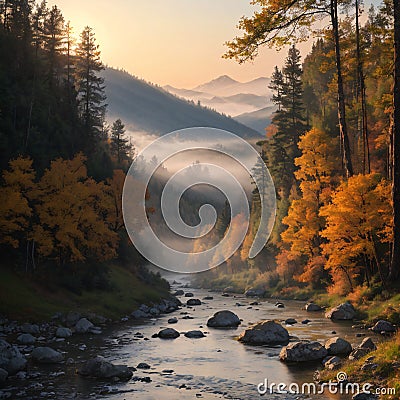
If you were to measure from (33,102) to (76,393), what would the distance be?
59.3 m

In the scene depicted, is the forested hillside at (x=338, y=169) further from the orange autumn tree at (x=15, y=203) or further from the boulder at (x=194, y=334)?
the orange autumn tree at (x=15, y=203)

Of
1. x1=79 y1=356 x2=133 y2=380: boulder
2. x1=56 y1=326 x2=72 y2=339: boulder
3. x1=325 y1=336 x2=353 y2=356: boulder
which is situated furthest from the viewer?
x1=56 y1=326 x2=72 y2=339: boulder

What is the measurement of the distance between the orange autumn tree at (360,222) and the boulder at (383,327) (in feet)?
28.3

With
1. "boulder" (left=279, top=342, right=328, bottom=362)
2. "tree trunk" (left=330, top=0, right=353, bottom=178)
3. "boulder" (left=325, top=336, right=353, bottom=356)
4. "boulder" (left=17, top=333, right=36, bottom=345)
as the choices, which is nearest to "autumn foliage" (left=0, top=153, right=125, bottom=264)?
"boulder" (left=17, top=333, right=36, bottom=345)

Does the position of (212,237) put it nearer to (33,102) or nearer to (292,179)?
(292,179)

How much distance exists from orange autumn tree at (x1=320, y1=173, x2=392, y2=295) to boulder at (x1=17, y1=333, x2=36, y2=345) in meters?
25.9

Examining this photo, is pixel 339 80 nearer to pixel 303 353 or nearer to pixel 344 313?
pixel 303 353

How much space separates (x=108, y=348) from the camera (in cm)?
3272

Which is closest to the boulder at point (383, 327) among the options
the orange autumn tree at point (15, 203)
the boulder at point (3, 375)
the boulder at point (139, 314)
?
the boulder at point (3, 375)

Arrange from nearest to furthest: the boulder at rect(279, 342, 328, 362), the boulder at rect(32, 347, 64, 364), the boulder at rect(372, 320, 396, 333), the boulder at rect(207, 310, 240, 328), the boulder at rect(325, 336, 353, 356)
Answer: the boulder at rect(279, 342, 328, 362) → the boulder at rect(325, 336, 353, 356) → the boulder at rect(32, 347, 64, 364) → the boulder at rect(372, 320, 396, 333) → the boulder at rect(207, 310, 240, 328)

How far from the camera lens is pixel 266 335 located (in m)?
33.7

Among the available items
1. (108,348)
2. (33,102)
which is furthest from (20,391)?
(33,102)

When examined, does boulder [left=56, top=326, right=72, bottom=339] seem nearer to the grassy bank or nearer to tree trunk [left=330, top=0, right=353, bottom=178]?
the grassy bank

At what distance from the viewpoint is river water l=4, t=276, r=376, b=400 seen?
2097cm
